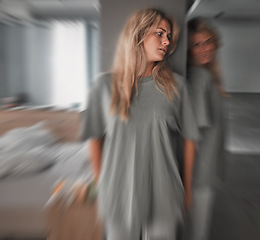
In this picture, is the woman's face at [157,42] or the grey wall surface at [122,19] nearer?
the woman's face at [157,42]

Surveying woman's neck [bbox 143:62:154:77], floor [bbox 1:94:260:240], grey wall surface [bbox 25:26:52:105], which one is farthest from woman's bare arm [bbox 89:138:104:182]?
grey wall surface [bbox 25:26:52:105]

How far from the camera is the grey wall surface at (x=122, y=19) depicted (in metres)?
0.93

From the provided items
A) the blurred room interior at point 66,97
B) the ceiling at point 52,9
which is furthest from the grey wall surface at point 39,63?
the ceiling at point 52,9

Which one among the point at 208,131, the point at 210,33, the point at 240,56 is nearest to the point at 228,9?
the point at 240,56

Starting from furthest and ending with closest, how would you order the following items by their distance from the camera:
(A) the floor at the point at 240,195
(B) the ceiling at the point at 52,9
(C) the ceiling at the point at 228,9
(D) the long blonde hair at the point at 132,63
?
(C) the ceiling at the point at 228,9
(B) the ceiling at the point at 52,9
(A) the floor at the point at 240,195
(D) the long blonde hair at the point at 132,63

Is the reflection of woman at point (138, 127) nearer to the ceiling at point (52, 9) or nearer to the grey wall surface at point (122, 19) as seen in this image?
the grey wall surface at point (122, 19)

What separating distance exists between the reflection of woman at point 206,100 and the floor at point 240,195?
694 millimetres

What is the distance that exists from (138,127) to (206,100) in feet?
1.13

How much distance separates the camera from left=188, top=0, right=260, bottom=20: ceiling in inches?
264

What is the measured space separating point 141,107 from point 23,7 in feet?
10.0

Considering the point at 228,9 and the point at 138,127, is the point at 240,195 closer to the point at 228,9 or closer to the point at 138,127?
the point at 138,127

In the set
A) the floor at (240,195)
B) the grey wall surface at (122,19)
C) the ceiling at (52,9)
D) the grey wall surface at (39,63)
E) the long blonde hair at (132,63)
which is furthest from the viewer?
the grey wall surface at (39,63)

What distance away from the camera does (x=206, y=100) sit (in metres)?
1.00

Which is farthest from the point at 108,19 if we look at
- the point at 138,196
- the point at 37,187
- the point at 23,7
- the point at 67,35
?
the point at 67,35
